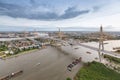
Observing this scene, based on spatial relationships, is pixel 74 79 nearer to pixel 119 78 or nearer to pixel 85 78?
pixel 85 78

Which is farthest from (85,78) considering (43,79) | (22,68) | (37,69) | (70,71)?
(22,68)

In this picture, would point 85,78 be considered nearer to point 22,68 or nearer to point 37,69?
point 37,69

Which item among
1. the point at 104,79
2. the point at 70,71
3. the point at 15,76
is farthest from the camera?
the point at 70,71

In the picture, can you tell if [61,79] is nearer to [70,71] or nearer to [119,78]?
[70,71]

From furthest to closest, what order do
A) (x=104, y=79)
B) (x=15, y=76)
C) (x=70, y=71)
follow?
(x=70, y=71) → (x=15, y=76) → (x=104, y=79)

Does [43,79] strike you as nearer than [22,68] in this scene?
Yes

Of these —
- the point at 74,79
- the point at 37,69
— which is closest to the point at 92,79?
the point at 74,79

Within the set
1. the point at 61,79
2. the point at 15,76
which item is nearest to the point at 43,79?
the point at 61,79
